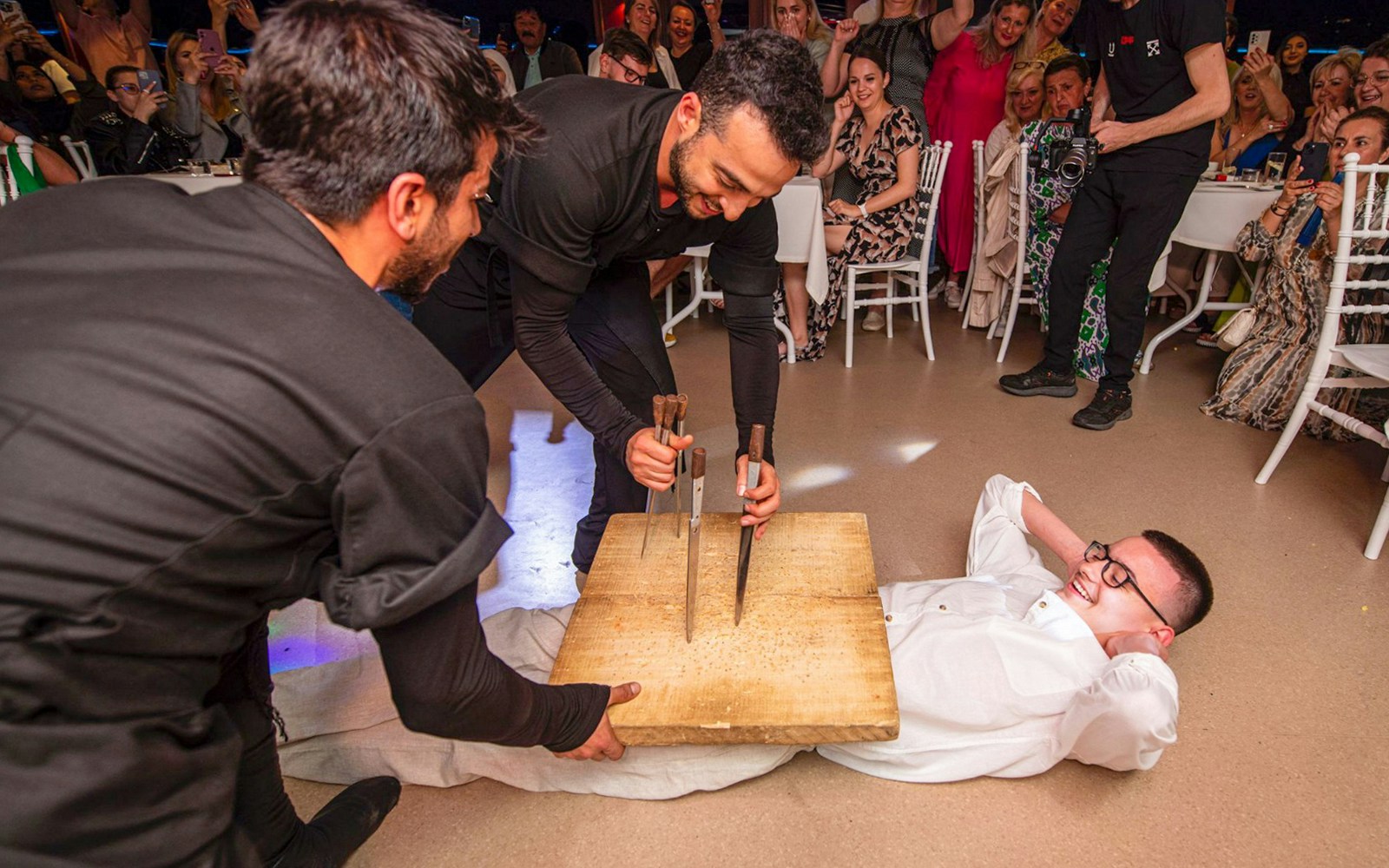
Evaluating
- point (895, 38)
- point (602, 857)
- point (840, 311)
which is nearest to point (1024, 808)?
point (602, 857)

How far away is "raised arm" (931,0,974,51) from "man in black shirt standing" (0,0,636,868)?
3.62m

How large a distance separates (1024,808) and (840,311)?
3.22 metres

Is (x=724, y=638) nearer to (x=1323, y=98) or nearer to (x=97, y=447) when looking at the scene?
(x=97, y=447)

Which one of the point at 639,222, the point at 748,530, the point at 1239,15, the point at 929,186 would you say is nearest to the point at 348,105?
the point at 639,222

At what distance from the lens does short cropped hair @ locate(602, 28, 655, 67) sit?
313 cm

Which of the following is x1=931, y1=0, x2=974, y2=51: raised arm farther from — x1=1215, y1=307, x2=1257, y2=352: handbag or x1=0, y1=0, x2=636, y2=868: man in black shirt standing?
x1=0, y1=0, x2=636, y2=868: man in black shirt standing

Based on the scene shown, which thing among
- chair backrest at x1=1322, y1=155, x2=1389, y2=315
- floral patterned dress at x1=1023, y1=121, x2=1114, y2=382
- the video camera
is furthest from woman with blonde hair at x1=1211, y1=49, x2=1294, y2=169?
chair backrest at x1=1322, y1=155, x2=1389, y2=315

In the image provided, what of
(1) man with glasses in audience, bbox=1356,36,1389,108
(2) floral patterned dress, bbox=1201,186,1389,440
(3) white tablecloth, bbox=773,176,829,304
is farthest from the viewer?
(3) white tablecloth, bbox=773,176,829,304

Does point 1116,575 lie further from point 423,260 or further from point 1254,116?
point 1254,116

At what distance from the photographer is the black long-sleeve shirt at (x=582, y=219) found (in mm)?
1271

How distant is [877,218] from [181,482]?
3.24m

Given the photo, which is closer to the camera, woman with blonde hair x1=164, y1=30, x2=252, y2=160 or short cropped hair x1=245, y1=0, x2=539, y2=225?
short cropped hair x1=245, y1=0, x2=539, y2=225

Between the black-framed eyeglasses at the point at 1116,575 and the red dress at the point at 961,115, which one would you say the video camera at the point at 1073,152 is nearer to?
the red dress at the point at 961,115

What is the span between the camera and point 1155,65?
2467 mm
